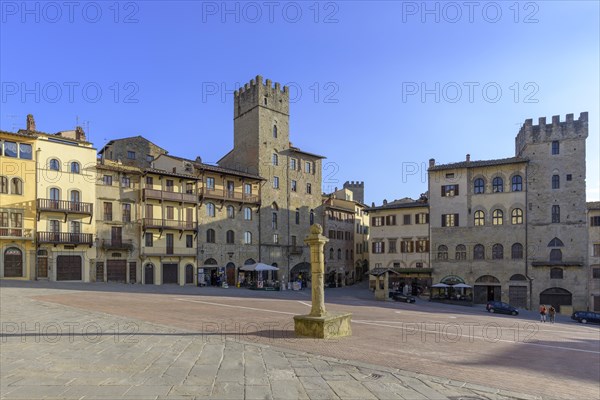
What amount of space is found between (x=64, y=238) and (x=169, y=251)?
9.10 meters

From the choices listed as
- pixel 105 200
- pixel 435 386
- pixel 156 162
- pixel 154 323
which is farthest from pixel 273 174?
pixel 435 386

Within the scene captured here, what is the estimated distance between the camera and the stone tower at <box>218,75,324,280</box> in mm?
48594

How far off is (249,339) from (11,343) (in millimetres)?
5693

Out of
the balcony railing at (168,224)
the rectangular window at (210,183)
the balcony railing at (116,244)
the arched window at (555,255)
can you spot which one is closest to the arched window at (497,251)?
the arched window at (555,255)

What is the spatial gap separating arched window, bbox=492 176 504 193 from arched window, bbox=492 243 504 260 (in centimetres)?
558

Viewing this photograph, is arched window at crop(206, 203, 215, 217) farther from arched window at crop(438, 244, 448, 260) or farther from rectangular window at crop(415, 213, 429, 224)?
arched window at crop(438, 244, 448, 260)

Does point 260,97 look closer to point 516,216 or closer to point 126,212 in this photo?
point 126,212

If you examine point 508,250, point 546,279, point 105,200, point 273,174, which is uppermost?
point 273,174

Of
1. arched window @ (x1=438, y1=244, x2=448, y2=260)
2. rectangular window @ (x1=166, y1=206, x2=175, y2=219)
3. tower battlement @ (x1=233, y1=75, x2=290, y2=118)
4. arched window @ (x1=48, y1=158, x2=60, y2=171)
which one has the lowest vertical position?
arched window @ (x1=438, y1=244, x2=448, y2=260)

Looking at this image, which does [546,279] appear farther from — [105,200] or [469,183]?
[105,200]

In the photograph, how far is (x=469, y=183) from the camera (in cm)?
4403

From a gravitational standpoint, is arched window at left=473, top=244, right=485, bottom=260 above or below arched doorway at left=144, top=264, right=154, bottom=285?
above

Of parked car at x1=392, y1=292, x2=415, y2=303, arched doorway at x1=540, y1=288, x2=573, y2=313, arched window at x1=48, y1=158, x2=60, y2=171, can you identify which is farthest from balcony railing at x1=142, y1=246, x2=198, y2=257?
arched doorway at x1=540, y1=288, x2=573, y2=313

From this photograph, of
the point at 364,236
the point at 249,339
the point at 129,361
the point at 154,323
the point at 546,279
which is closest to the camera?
the point at 129,361
